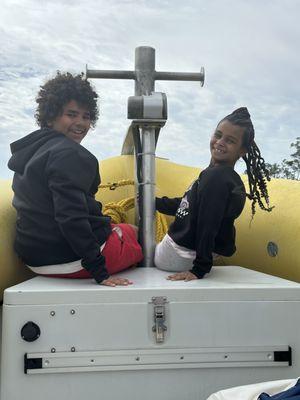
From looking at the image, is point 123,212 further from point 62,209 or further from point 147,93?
point 62,209

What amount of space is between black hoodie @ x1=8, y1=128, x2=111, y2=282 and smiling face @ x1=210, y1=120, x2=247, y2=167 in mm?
433

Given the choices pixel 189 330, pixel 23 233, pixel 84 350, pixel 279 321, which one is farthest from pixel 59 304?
pixel 279 321

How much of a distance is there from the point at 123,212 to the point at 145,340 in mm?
871

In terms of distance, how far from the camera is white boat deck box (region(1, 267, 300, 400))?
118cm

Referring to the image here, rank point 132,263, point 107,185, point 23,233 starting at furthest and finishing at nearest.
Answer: point 107,185 → point 132,263 → point 23,233

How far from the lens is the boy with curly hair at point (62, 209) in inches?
55.2

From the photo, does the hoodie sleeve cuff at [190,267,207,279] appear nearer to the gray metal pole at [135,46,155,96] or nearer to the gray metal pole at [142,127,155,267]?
the gray metal pole at [142,127,155,267]

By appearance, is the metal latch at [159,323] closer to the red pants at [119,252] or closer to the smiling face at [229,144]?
the red pants at [119,252]

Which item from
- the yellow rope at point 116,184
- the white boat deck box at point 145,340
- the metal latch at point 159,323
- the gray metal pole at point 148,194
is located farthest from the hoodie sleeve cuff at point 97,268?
the yellow rope at point 116,184

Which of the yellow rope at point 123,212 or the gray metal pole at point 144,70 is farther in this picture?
the yellow rope at point 123,212

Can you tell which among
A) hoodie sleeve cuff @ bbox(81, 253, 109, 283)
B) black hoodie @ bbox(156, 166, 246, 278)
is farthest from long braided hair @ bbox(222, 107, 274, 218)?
hoodie sleeve cuff @ bbox(81, 253, 109, 283)

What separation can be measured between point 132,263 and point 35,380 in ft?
1.90

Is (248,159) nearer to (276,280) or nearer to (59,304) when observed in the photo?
(276,280)

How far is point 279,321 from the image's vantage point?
125 centimetres
